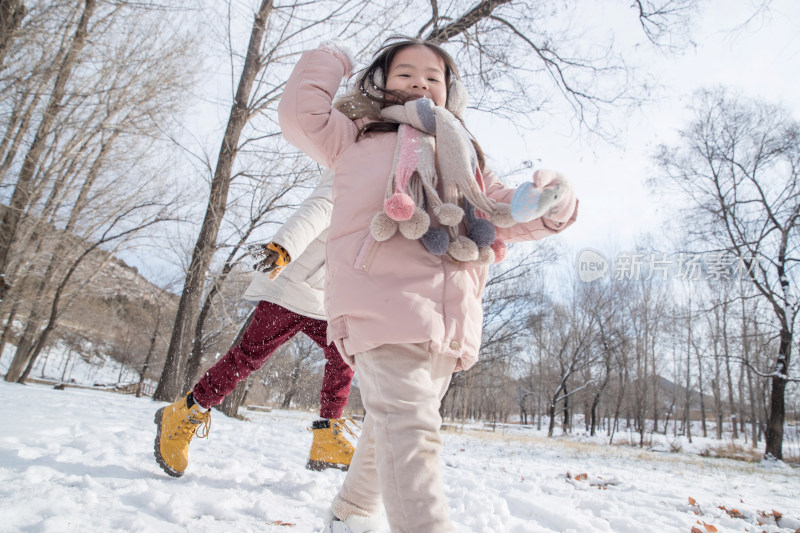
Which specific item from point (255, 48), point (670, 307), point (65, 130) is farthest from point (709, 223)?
point (65, 130)

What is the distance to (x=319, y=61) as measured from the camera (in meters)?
1.45

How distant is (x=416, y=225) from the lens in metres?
1.14

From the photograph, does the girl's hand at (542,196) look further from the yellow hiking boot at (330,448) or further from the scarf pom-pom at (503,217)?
the yellow hiking boot at (330,448)

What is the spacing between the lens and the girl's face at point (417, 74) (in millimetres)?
1507

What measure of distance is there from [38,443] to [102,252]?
43.5 feet

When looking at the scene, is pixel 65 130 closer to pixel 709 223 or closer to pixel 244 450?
pixel 244 450

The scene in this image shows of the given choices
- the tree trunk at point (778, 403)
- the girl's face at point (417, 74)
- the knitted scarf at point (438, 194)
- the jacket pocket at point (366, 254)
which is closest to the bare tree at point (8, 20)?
the girl's face at point (417, 74)

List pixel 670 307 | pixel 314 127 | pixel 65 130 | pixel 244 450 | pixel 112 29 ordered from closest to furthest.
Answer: pixel 314 127
pixel 244 450
pixel 112 29
pixel 65 130
pixel 670 307

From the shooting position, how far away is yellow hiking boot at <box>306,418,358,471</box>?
7.14 ft

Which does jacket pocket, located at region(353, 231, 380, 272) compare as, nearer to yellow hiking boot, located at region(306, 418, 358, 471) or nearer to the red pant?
the red pant

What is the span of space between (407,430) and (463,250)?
→ 18.9 inches

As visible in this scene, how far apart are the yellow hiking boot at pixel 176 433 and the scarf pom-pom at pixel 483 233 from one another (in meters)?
1.56

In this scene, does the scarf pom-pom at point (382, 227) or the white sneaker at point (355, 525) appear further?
the white sneaker at point (355, 525)

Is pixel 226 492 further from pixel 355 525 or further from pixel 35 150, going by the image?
pixel 35 150
